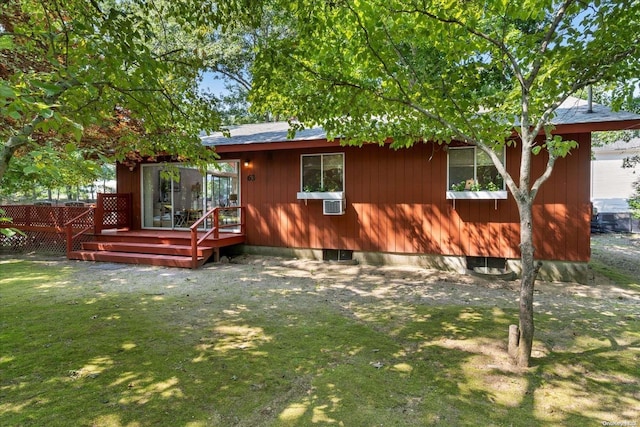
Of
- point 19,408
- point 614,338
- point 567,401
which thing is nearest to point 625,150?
point 614,338

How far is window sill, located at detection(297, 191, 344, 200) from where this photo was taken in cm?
776

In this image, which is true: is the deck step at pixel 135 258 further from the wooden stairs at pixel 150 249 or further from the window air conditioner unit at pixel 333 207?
Answer: the window air conditioner unit at pixel 333 207

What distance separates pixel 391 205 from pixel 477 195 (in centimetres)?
169

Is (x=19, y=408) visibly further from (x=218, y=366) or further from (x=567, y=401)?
(x=567, y=401)

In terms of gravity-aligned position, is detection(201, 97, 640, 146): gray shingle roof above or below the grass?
above

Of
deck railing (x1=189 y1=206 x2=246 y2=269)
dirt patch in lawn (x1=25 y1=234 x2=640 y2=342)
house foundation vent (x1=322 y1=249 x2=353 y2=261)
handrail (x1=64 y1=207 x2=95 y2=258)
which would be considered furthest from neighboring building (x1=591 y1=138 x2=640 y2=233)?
handrail (x1=64 y1=207 x2=95 y2=258)

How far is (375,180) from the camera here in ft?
25.1

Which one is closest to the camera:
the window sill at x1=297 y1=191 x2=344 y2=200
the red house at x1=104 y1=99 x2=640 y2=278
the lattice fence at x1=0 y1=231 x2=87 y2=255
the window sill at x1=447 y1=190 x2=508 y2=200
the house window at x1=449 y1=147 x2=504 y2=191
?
the red house at x1=104 y1=99 x2=640 y2=278

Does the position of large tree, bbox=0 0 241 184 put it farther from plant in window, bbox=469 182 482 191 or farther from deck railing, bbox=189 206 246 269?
plant in window, bbox=469 182 482 191

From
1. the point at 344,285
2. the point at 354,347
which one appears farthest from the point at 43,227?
the point at 354,347

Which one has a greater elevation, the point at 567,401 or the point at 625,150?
the point at 625,150

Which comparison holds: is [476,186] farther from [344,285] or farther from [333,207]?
[344,285]

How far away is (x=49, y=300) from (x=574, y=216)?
8.42 meters

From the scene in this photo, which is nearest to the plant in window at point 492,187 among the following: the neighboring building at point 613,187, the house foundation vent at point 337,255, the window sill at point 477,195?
the window sill at point 477,195
